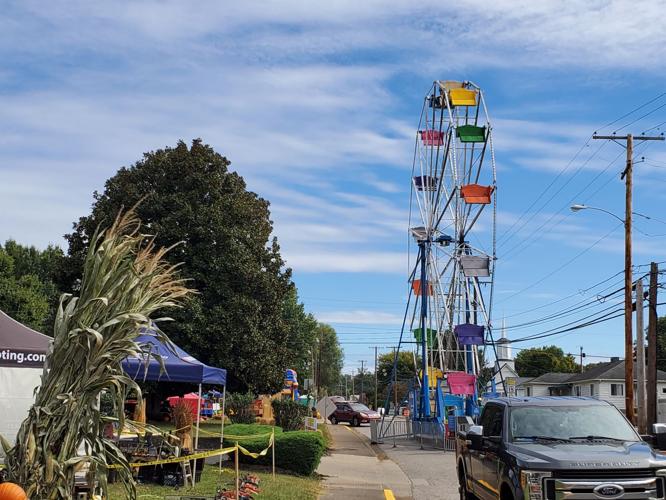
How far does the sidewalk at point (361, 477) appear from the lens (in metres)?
15.8

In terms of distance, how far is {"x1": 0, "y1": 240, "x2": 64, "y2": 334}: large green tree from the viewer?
156 ft

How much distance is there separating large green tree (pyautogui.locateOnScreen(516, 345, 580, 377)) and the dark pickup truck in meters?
102

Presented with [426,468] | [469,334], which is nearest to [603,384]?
[469,334]

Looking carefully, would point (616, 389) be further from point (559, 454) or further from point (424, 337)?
point (559, 454)

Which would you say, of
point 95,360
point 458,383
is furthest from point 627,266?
point 95,360

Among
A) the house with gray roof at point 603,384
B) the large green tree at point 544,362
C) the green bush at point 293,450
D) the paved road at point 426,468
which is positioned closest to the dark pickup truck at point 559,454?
the paved road at point 426,468

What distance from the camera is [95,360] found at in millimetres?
6703

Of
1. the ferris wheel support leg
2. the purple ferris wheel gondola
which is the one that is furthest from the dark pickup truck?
the ferris wheel support leg

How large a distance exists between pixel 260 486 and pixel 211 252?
19.9 metres

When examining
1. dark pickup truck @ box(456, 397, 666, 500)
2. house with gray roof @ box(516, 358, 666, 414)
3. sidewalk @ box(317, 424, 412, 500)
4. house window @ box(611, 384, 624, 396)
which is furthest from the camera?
house window @ box(611, 384, 624, 396)

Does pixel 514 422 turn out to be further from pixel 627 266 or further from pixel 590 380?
pixel 590 380

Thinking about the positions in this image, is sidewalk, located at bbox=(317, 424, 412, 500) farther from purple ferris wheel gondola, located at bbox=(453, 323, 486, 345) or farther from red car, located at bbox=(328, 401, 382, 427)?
red car, located at bbox=(328, 401, 382, 427)

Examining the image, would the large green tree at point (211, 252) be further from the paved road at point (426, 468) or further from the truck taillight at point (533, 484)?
the truck taillight at point (533, 484)

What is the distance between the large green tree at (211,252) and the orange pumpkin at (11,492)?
84.5ft
